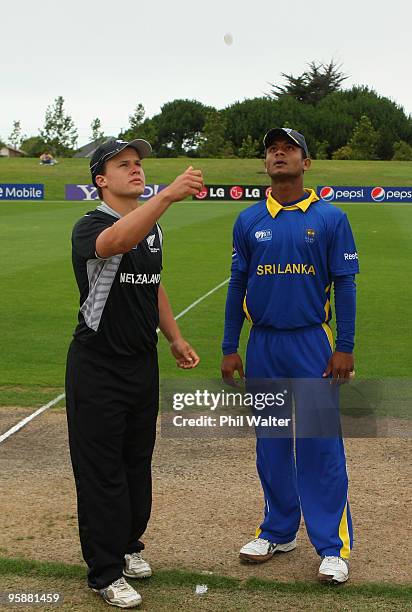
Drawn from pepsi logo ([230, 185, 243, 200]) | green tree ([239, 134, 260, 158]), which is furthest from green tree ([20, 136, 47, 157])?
pepsi logo ([230, 185, 243, 200])

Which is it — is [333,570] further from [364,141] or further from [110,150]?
[364,141]

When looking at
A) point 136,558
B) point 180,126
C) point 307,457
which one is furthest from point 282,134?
point 180,126

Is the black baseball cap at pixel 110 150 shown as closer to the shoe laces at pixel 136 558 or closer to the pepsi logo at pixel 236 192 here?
the shoe laces at pixel 136 558

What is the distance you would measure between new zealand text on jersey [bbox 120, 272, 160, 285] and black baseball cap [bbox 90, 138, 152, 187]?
1.76ft

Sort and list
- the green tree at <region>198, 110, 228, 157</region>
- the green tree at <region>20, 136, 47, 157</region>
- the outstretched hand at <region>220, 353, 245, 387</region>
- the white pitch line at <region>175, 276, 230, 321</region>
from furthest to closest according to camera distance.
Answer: the green tree at <region>20, 136, 47, 157</region>, the green tree at <region>198, 110, 228, 157</region>, the white pitch line at <region>175, 276, 230, 321</region>, the outstretched hand at <region>220, 353, 245, 387</region>

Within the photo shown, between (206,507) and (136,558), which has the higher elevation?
(136,558)

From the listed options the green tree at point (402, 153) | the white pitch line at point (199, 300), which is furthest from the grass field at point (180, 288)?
the green tree at point (402, 153)

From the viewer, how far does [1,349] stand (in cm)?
1172

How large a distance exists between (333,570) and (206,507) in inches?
51.1

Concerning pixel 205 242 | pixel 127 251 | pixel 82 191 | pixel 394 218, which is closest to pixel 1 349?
pixel 127 251

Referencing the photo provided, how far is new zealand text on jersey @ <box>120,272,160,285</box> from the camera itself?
477 cm

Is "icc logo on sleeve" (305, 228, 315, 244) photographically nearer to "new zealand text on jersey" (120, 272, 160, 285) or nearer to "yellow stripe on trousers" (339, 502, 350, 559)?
"new zealand text on jersey" (120, 272, 160, 285)

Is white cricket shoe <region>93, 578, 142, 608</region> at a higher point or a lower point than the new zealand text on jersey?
lower

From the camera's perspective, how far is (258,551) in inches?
209
